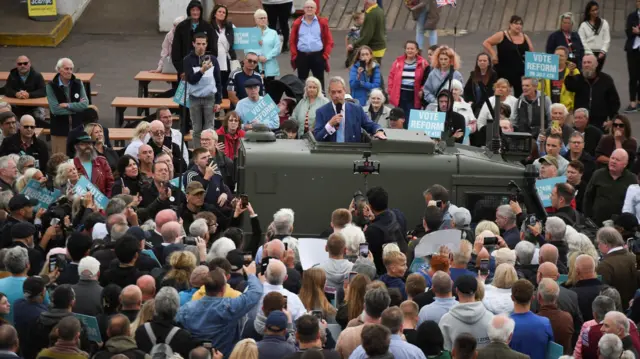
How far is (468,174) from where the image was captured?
51.9 feet

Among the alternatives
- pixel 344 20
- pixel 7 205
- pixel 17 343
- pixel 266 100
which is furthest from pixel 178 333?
pixel 344 20

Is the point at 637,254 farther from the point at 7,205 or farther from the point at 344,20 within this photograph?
the point at 344,20

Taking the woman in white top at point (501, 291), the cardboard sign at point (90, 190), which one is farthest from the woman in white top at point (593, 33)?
the woman in white top at point (501, 291)

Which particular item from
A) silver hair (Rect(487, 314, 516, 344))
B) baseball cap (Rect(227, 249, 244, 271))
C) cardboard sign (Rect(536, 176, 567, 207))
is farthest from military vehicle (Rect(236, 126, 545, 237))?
silver hair (Rect(487, 314, 516, 344))

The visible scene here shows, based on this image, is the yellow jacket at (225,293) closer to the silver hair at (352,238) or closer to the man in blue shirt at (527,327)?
the silver hair at (352,238)

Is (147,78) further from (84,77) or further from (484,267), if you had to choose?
(484,267)

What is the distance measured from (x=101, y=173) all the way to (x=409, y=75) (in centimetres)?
604

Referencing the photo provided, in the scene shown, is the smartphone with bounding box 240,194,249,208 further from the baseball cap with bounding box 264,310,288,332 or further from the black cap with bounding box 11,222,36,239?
the baseball cap with bounding box 264,310,288,332

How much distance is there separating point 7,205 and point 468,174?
5.09 metres

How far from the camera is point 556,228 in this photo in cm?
1398

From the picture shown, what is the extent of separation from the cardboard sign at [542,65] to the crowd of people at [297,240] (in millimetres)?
238

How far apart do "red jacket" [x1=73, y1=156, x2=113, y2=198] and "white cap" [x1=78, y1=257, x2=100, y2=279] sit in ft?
14.6

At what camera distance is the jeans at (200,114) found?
20469mm

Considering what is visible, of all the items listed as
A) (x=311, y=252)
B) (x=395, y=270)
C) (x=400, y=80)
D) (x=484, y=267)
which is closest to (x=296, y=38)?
(x=400, y=80)
